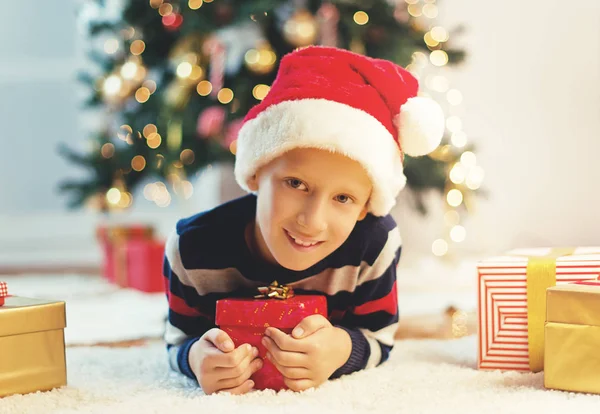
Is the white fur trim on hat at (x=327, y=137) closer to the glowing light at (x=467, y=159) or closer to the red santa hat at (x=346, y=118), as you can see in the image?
the red santa hat at (x=346, y=118)

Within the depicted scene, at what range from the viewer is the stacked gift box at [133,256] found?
2145mm

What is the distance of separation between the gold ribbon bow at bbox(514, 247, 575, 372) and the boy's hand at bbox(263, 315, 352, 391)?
307mm

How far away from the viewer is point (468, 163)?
219 cm

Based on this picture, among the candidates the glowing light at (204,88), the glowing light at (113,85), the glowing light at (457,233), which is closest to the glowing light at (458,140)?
the glowing light at (457,233)

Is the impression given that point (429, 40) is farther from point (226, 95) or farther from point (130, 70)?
point (130, 70)

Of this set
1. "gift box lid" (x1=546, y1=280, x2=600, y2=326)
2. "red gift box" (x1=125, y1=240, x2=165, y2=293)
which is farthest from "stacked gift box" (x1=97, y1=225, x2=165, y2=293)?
"gift box lid" (x1=546, y1=280, x2=600, y2=326)

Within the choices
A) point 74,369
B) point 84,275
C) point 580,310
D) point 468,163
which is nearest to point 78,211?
point 84,275

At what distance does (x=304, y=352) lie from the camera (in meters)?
0.98

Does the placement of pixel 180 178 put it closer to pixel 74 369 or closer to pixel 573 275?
pixel 74 369

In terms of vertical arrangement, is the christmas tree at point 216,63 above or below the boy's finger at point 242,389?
above

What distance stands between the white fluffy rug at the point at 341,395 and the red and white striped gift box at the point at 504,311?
1.4 inches

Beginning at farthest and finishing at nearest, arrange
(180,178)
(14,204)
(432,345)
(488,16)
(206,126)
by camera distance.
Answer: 1. (14,204)
2. (488,16)
3. (180,178)
4. (206,126)
5. (432,345)

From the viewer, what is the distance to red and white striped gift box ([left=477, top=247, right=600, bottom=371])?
1.11 meters

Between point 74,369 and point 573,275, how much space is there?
0.78 meters
